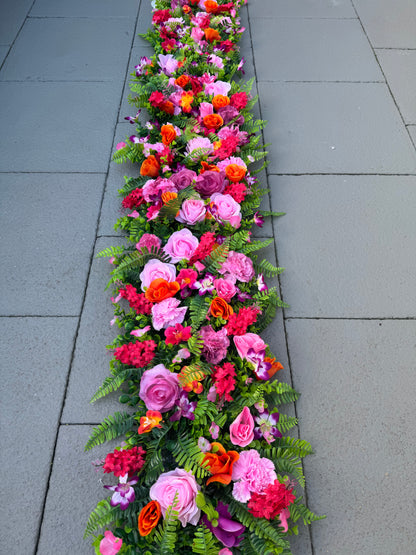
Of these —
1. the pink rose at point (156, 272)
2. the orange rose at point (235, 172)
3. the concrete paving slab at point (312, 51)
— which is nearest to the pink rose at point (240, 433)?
the pink rose at point (156, 272)

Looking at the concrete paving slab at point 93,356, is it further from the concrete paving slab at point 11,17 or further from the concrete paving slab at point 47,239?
the concrete paving slab at point 11,17

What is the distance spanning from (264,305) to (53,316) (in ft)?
3.65

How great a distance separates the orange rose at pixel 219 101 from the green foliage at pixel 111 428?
2098 mm

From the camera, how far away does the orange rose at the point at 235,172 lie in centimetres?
252

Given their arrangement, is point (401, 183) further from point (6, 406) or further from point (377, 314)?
point (6, 406)

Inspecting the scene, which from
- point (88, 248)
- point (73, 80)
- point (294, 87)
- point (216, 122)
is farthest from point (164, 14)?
point (88, 248)

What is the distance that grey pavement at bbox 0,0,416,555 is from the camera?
1.79 metres

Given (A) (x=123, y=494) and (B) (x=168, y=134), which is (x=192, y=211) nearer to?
(B) (x=168, y=134)

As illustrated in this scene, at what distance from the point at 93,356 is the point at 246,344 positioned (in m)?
0.78

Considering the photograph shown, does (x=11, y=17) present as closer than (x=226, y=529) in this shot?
No

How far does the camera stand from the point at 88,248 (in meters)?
2.54

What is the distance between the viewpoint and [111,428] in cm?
176

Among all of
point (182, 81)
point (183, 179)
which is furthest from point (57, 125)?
point (183, 179)

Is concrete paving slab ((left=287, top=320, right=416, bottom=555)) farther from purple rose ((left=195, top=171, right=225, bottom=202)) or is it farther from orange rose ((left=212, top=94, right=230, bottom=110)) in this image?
orange rose ((left=212, top=94, right=230, bottom=110))
